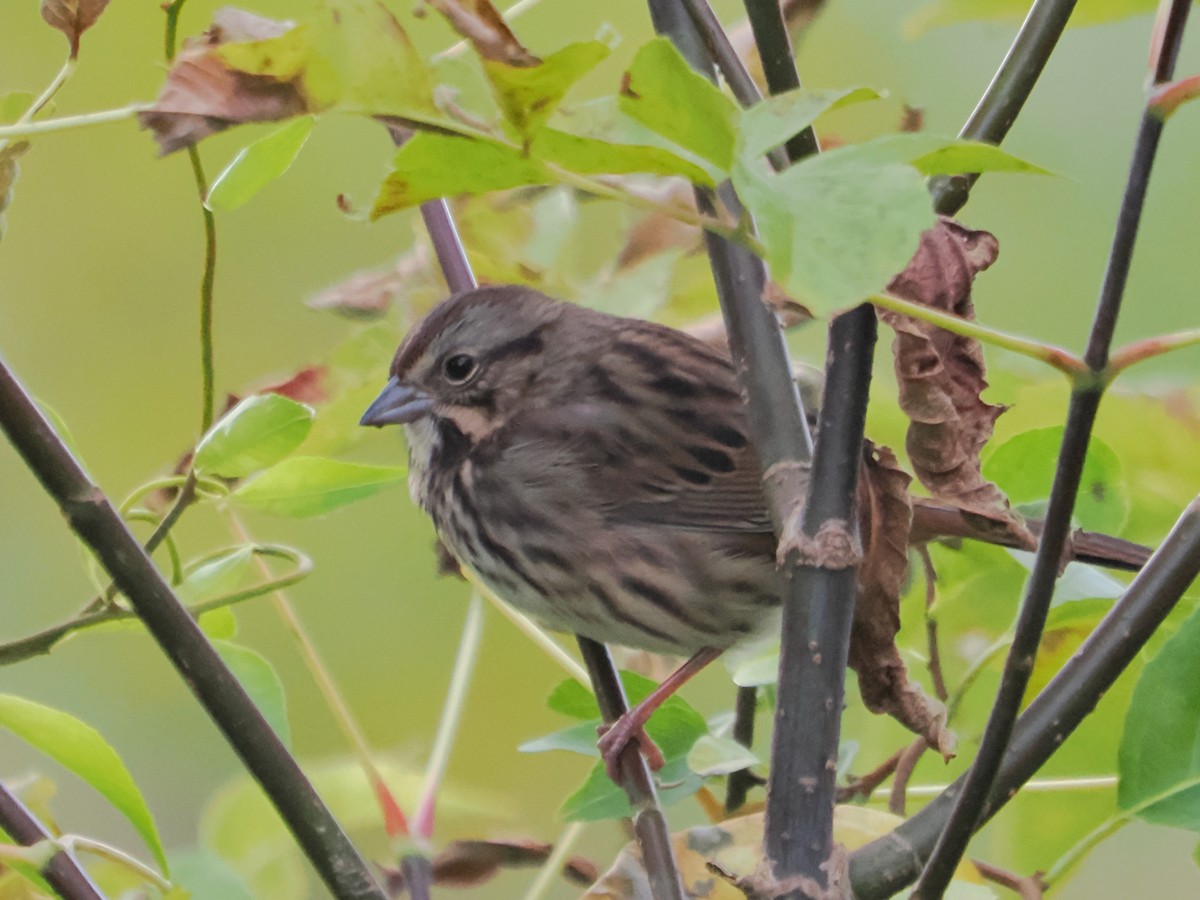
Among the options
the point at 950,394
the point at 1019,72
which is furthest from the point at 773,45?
the point at 950,394

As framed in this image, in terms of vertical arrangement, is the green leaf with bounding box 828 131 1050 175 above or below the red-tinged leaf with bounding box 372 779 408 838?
above

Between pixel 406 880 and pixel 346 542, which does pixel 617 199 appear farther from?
pixel 346 542

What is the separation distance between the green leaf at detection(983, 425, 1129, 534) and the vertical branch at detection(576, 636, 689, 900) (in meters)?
0.39

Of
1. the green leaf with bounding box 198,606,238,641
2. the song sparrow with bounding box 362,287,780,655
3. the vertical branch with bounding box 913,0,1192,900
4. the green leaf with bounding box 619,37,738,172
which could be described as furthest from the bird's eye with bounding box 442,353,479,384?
the green leaf with bounding box 619,37,738,172

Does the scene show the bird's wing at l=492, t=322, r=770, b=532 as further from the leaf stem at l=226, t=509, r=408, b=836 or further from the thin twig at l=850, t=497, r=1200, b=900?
the thin twig at l=850, t=497, r=1200, b=900

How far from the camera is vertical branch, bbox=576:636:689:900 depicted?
116cm

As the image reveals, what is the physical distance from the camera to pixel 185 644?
1.01 m

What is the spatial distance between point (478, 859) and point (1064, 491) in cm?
75

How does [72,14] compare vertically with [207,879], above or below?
above

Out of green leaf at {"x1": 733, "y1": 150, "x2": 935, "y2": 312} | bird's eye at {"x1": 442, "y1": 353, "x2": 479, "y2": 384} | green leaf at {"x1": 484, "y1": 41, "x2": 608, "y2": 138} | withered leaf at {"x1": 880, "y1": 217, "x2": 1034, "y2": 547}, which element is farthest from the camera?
bird's eye at {"x1": 442, "y1": 353, "x2": 479, "y2": 384}

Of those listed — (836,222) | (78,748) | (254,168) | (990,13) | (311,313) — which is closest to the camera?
(836,222)

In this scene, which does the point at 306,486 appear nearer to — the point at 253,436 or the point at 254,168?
the point at 253,436

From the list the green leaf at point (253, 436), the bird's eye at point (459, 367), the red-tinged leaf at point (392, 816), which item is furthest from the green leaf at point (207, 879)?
the bird's eye at point (459, 367)

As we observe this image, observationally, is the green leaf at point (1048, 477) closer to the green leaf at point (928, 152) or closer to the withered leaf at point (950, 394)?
the withered leaf at point (950, 394)
